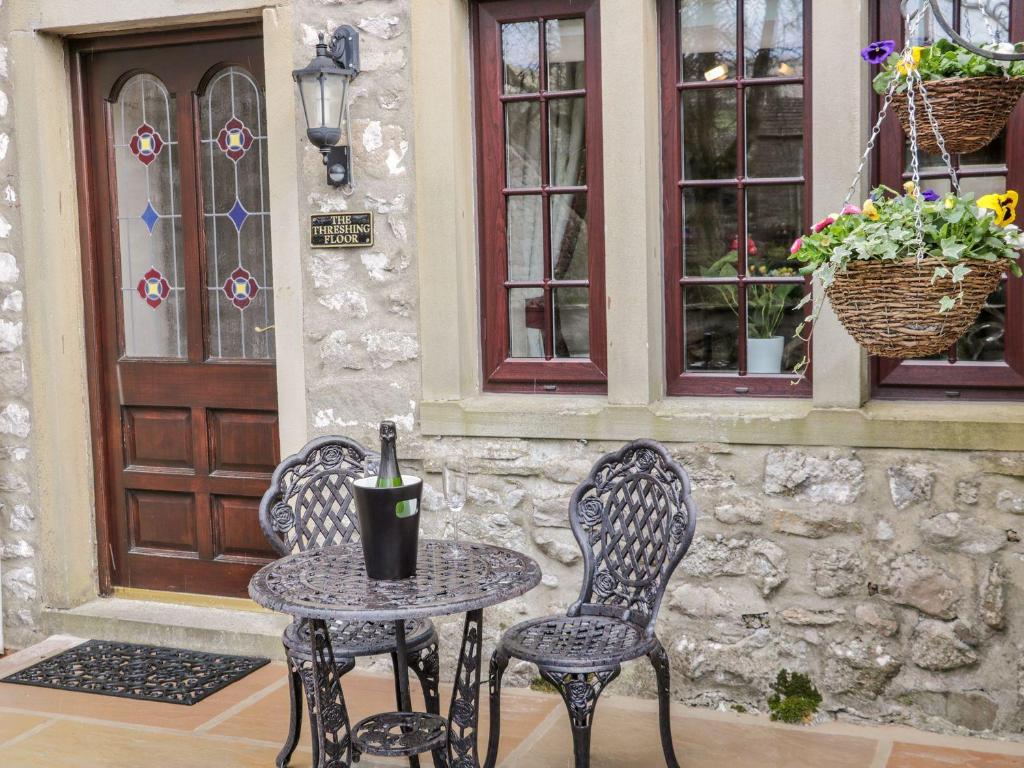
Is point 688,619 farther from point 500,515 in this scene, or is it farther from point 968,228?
point 968,228

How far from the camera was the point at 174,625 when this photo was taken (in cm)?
507

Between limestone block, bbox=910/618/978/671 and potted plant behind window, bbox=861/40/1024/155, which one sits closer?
potted plant behind window, bbox=861/40/1024/155

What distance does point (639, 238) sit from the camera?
4324mm

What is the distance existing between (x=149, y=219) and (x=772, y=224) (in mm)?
2614

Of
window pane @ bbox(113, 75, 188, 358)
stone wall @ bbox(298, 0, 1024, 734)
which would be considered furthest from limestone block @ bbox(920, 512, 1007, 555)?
window pane @ bbox(113, 75, 188, 358)

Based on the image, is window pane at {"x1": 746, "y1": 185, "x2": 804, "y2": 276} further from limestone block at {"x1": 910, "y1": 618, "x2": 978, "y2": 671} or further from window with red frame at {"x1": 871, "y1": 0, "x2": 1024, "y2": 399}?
limestone block at {"x1": 910, "y1": 618, "x2": 978, "y2": 671}

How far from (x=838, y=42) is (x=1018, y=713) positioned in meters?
2.25

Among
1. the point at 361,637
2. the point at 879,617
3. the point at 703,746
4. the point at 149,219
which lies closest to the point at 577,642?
the point at 361,637

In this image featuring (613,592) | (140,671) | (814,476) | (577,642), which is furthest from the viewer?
(140,671)

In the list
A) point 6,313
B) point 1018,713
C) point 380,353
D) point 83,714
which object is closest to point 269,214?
point 380,353

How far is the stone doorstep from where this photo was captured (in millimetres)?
4965

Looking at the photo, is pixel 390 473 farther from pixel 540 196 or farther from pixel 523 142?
pixel 523 142

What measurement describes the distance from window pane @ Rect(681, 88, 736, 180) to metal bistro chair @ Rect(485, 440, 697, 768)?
3.74 ft

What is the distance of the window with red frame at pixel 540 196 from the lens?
14.8 feet
